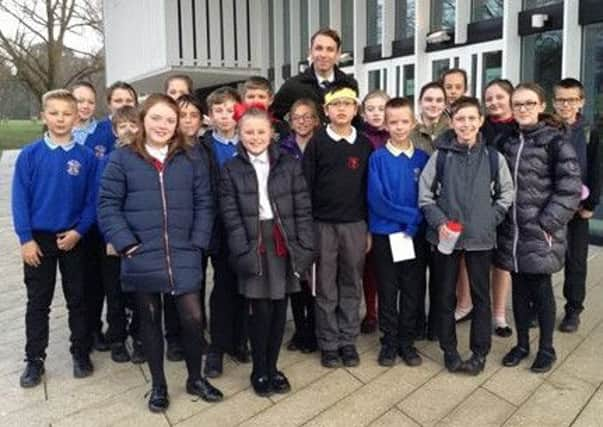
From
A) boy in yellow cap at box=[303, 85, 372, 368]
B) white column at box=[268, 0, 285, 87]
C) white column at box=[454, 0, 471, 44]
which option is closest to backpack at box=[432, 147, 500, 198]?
boy in yellow cap at box=[303, 85, 372, 368]

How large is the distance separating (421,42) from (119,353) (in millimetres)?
8545

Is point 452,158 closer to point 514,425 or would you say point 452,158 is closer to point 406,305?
point 406,305

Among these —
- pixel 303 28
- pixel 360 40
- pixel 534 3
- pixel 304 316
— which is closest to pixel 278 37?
pixel 303 28

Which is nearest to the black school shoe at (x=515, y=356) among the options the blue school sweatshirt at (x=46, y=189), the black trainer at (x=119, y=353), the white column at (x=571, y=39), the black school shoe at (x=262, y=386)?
the black school shoe at (x=262, y=386)

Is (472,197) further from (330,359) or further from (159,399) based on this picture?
(159,399)

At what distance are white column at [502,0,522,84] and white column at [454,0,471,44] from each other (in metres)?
1.17

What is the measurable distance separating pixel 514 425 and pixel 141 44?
63.9 feet

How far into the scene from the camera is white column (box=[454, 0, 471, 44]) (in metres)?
9.97

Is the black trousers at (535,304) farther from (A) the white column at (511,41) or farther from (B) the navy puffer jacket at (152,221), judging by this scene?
(A) the white column at (511,41)

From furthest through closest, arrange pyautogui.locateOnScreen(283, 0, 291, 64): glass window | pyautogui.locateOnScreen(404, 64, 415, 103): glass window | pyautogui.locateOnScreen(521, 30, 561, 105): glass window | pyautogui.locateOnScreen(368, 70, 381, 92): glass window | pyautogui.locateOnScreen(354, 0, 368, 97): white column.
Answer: pyautogui.locateOnScreen(283, 0, 291, 64): glass window
pyautogui.locateOnScreen(354, 0, 368, 97): white column
pyautogui.locateOnScreen(368, 70, 381, 92): glass window
pyautogui.locateOnScreen(404, 64, 415, 103): glass window
pyautogui.locateOnScreen(521, 30, 561, 105): glass window

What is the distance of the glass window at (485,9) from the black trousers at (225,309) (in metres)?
7.40

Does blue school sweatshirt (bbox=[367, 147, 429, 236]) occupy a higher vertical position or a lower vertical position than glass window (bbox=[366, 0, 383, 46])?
lower

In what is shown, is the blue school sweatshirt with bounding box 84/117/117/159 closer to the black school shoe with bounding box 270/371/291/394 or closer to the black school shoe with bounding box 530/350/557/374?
the black school shoe with bounding box 270/371/291/394

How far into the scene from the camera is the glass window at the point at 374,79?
12488 millimetres
